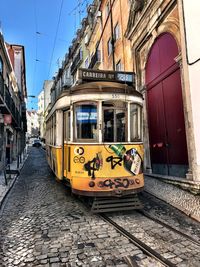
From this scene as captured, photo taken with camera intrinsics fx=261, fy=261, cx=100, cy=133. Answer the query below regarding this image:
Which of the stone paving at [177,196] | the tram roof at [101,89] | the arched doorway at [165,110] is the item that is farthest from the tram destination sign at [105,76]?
the stone paving at [177,196]

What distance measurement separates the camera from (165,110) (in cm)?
1007

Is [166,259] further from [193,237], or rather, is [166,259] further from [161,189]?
[161,189]

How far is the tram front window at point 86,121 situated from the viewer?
6293 mm

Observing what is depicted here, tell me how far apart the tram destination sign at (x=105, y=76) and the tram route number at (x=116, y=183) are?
2.92 metres

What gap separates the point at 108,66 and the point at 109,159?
13310mm

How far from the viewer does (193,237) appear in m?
4.74

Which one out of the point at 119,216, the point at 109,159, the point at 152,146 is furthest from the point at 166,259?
the point at 152,146

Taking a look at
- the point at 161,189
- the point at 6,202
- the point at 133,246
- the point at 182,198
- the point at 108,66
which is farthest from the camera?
the point at 108,66

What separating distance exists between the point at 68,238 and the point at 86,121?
273cm

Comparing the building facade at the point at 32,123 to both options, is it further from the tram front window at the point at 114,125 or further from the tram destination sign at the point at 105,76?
the tram front window at the point at 114,125

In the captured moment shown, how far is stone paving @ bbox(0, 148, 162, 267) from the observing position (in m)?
3.92

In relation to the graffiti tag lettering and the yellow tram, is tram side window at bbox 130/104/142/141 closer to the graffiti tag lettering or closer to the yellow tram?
the yellow tram

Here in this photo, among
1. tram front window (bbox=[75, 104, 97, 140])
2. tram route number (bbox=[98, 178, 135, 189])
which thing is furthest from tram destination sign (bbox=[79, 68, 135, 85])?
tram route number (bbox=[98, 178, 135, 189])

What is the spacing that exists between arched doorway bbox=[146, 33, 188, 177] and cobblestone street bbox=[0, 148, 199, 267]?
3.91 m
